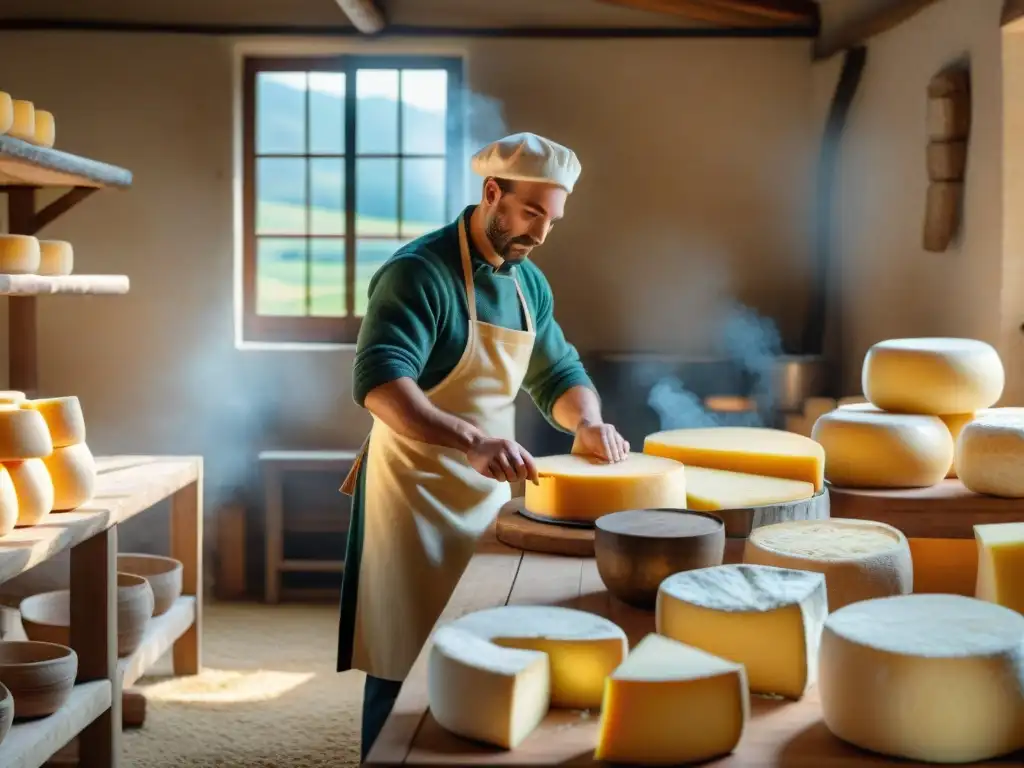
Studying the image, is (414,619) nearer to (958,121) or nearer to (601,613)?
(601,613)

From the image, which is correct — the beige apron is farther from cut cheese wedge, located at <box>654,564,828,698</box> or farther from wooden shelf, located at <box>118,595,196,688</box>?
wooden shelf, located at <box>118,595,196,688</box>

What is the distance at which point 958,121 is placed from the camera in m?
3.83

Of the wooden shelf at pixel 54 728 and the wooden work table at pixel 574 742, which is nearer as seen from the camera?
the wooden work table at pixel 574 742

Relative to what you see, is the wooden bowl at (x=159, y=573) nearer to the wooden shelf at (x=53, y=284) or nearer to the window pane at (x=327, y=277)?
the wooden shelf at (x=53, y=284)

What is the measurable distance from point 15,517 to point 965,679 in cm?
224

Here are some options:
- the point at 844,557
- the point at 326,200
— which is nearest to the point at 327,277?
the point at 326,200

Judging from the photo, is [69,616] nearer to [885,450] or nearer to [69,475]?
[69,475]

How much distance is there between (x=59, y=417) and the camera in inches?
114

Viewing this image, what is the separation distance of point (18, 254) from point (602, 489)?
228 cm

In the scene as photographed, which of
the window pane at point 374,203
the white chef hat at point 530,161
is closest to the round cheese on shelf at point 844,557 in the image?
the white chef hat at point 530,161

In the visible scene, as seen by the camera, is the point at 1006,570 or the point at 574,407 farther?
the point at 574,407

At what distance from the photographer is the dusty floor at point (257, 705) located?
11.7ft

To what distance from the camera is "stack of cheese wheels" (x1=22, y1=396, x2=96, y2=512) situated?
2.90 metres

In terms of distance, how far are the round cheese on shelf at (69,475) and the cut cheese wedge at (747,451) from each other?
1.52 m
